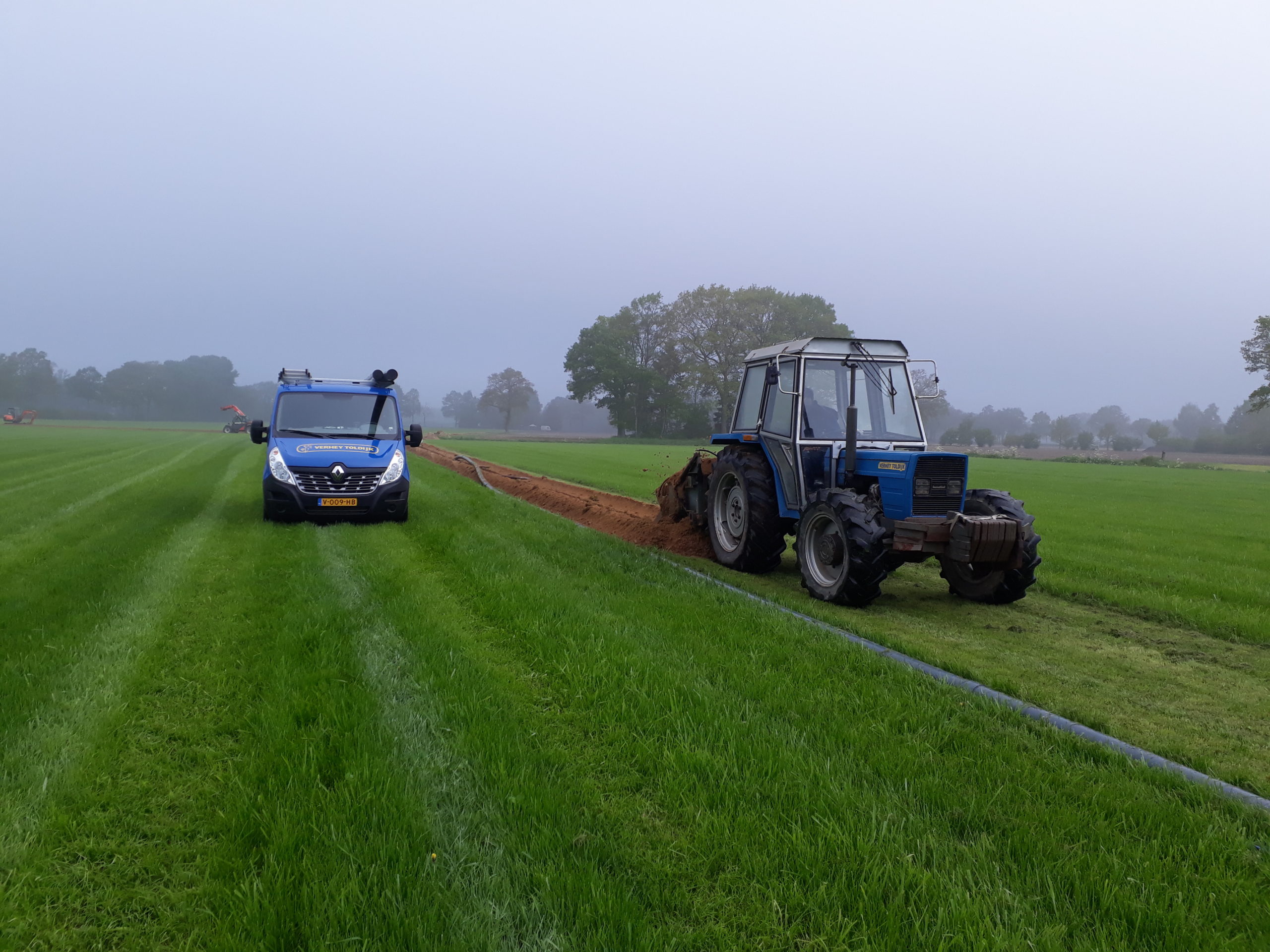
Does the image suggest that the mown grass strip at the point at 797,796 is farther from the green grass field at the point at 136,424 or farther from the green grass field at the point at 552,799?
the green grass field at the point at 136,424

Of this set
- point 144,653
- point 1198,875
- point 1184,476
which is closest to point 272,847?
point 144,653

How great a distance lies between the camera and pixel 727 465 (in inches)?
373

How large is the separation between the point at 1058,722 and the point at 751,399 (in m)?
5.89

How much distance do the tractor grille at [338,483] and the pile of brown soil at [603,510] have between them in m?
3.42

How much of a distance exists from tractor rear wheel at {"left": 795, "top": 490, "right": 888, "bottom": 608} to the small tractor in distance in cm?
1

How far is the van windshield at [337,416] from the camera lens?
11.9m

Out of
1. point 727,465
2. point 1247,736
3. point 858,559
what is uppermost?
point 727,465

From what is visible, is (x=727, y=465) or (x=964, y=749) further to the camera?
(x=727, y=465)

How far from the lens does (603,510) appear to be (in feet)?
48.6

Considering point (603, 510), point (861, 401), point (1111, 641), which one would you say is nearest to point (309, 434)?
point (603, 510)

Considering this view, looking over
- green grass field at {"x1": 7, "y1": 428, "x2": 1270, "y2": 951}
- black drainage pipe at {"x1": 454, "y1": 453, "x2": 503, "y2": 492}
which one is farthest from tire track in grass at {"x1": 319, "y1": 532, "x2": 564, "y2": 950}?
black drainage pipe at {"x1": 454, "y1": 453, "x2": 503, "y2": 492}

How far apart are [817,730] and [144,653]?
173 inches

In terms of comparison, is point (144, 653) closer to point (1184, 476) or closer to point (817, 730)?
point (817, 730)

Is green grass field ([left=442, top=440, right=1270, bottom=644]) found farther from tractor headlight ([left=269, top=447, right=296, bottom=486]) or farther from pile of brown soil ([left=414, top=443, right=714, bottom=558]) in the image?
tractor headlight ([left=269, top=447, right=296, bottom=486])
